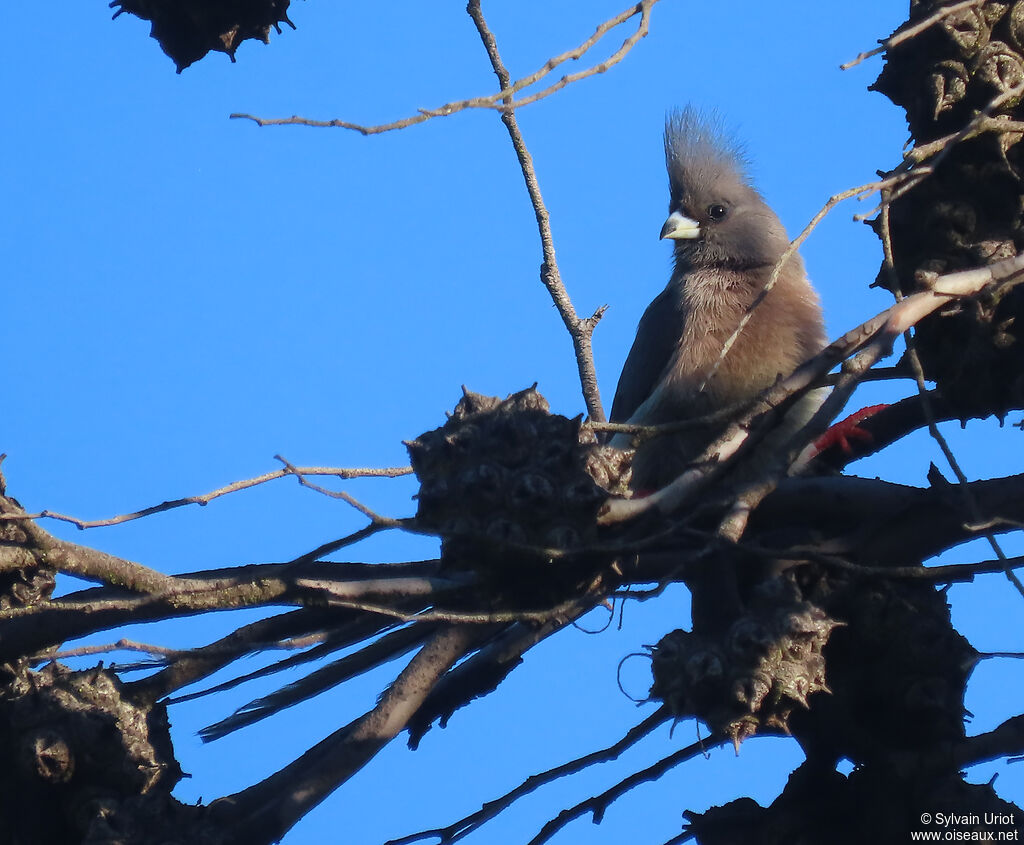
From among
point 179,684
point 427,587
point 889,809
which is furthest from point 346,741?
point 889,809

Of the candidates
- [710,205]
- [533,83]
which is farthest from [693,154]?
[533,83]

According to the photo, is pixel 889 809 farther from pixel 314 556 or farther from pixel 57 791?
pixel 57 791

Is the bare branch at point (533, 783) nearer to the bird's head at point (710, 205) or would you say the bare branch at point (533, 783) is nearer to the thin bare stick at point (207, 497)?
the thin bare stick at point (207, 497)

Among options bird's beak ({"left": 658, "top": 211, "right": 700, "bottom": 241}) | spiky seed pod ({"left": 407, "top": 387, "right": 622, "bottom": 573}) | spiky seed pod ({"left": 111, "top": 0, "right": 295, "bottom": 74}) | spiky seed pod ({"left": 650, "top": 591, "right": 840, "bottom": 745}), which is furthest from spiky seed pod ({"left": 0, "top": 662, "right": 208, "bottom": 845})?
bird's beak ({"left": 658, "top": 211, "right": 700, "bottom": 241})

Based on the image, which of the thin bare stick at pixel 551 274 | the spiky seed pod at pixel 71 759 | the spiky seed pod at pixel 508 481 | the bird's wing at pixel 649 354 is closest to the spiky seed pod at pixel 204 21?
the thin bare stick at pixel 551 274

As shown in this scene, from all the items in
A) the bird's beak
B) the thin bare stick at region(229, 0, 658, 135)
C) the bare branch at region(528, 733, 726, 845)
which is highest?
the bird's beak

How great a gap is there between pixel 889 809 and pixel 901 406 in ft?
4.13

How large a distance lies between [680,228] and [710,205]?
8.2 inches

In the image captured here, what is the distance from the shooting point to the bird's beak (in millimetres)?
6055

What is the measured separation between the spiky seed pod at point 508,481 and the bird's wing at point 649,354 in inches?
97.9

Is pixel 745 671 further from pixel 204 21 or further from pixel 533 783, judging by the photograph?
pixel 204 21

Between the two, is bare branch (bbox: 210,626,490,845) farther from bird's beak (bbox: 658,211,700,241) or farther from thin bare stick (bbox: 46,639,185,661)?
bird's beak (bbox: 658,211,700,241)

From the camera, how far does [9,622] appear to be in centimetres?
286

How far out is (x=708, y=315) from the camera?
17.7 ft
